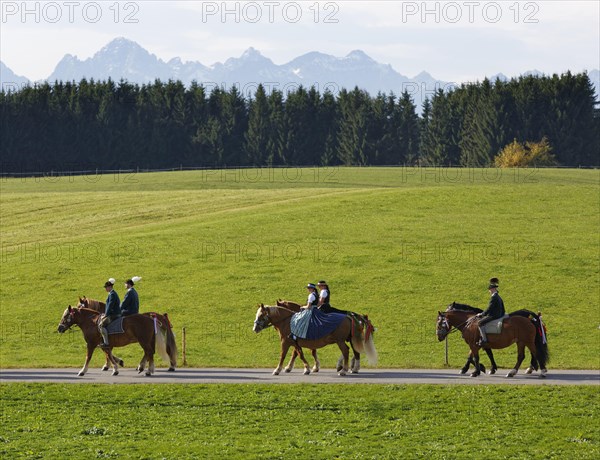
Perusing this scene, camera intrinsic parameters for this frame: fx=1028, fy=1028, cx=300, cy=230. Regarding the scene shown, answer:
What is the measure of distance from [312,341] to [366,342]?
1.66m

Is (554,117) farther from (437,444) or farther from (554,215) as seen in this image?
(437,444)

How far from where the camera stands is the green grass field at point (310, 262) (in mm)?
39500

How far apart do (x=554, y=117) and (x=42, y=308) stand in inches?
3793

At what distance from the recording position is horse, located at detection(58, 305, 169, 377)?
31766 millimetres

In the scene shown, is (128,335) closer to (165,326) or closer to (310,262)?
(165,326)

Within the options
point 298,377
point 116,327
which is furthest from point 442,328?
point 116,327

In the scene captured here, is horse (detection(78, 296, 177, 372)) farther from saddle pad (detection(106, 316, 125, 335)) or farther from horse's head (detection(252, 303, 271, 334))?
→ horse's head (detection(252, 303, 271, 334))

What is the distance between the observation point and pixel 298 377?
31.1 metres

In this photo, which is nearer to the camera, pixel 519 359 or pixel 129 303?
pixel 519 359

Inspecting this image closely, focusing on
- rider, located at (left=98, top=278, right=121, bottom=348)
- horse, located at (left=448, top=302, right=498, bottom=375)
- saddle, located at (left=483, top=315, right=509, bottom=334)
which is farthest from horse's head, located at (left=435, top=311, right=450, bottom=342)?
rider, located at (left=98, top=278, right=121, bottom=348)

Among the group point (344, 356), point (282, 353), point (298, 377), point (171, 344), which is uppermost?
point (171, 344)

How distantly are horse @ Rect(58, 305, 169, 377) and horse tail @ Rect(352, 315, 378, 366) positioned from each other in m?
6.00

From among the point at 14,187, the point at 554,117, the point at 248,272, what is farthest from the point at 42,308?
the point at 554,117

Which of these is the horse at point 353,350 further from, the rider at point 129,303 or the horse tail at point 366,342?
the rider at point 129,303
